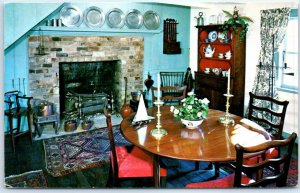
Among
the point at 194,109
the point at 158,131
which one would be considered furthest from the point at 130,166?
the point at 194,109

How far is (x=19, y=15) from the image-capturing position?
291cm

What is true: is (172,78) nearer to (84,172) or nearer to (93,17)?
(93,17)

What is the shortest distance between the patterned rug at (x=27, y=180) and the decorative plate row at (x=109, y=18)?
1983 millimetres

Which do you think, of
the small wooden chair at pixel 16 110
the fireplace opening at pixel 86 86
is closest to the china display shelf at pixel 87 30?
the fireplace opening at pixel 86 86

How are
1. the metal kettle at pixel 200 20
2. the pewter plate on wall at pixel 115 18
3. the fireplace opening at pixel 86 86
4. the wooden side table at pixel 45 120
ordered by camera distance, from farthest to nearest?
1. the metal kettle at pixel 200 20
2. the fireplace opening at pixel 86 86
3. the pewter plate on wall at pixel 115 18
4. the wooden side table at pixel 45 120

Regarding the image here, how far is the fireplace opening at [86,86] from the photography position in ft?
14.8

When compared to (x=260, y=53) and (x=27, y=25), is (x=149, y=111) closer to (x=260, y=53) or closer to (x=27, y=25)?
(x=27, y=25)

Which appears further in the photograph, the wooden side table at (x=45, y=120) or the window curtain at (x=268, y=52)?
the wooden side table at (x=45, y=120)

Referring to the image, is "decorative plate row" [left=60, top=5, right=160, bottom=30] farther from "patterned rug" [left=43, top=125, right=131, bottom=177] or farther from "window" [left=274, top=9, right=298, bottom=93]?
"window" [left=274, top=9, right=298, bottom=93]

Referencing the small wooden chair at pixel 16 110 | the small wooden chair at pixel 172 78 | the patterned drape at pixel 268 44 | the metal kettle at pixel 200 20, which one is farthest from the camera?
the small wooden chair at pixel 172 78

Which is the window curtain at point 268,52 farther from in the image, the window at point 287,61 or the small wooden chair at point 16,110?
the small wooden chair at point 16,110

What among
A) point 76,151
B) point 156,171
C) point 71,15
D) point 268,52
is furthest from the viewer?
point 71,15

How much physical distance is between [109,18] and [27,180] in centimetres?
248

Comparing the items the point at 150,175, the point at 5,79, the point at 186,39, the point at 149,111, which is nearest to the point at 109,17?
the point at 186,39
